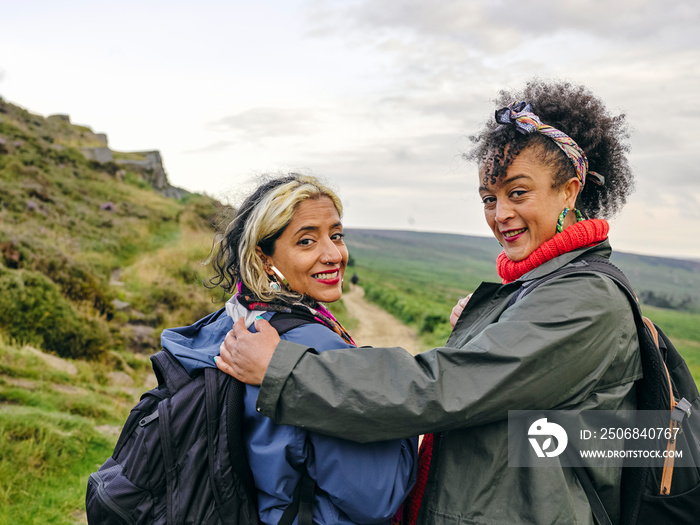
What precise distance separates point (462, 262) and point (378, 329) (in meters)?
110

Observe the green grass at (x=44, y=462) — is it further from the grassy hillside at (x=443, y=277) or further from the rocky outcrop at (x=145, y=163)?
the rocky outcrop at (x=145, y=163)

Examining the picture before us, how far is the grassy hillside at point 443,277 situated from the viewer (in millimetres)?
27297

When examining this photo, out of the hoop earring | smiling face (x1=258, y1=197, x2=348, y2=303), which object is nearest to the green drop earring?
the hoop earring

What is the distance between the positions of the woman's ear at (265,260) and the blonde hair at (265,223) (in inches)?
0.6

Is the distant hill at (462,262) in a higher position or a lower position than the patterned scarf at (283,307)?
higher

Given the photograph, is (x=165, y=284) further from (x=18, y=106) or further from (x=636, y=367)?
(x=18, y=106)

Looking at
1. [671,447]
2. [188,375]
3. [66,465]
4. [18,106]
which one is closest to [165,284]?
[66,465]

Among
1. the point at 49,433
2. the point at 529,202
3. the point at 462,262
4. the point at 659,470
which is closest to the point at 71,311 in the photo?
the point at 49,433

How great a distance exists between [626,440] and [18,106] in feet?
139

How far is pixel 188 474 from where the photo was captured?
2020 millimetres

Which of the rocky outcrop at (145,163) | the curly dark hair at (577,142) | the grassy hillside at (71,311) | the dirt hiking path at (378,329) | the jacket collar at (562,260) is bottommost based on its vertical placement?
the dirt hiking path at (378,329)

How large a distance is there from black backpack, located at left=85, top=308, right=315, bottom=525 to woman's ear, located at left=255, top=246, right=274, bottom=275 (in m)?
0.62

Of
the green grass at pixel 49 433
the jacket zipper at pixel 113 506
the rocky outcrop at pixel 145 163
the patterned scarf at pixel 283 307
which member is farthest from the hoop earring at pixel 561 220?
the rocky outcrop at pixel 145 163

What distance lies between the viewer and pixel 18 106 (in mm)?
35531
